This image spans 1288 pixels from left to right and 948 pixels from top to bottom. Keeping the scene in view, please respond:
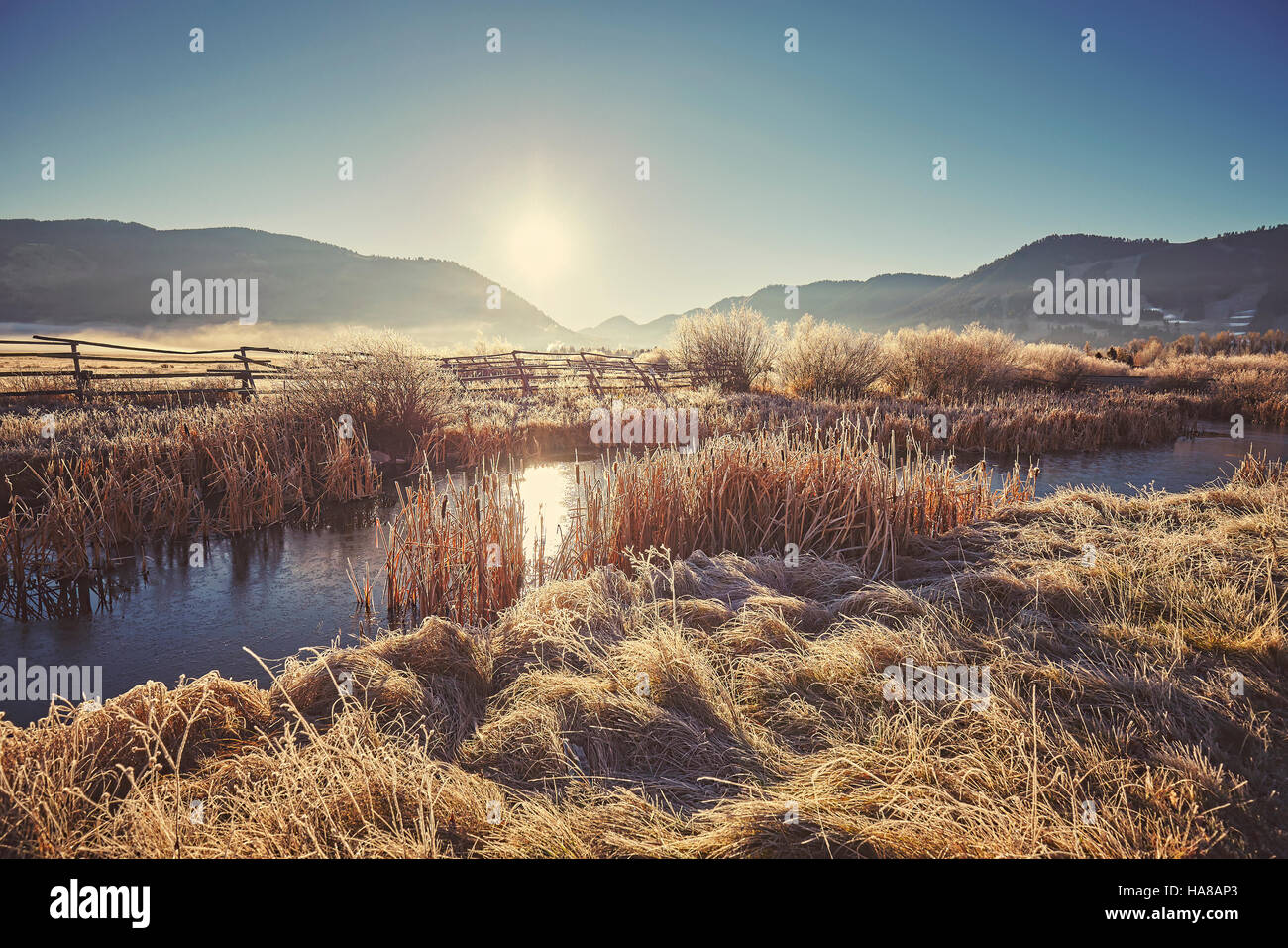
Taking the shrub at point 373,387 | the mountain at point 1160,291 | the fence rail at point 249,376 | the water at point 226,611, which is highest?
the mountain at point 1160,291

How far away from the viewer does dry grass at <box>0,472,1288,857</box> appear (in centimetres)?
209

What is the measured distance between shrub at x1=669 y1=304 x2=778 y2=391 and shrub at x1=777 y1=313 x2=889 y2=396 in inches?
76.0

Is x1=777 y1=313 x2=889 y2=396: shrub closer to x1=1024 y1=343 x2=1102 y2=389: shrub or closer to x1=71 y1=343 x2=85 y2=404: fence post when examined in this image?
x1=1024 y1=343 x2=1102 y2=389: shrub

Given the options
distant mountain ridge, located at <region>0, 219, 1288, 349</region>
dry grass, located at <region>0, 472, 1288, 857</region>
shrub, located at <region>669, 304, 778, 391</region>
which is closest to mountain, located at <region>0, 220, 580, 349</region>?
distant mountain ridge, located at <region>0, 219, 1288, 349</region>

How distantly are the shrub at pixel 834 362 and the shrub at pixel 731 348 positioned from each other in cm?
193

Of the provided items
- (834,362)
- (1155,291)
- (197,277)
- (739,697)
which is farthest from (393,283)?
(739,697)

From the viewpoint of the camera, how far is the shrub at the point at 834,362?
65.4 feet

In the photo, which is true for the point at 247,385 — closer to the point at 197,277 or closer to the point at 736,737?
the point at 736,737

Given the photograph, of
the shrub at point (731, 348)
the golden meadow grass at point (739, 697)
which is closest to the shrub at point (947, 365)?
the shrub at point (731, 348)

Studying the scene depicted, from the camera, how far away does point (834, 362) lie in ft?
65.7

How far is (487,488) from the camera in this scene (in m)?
5.70

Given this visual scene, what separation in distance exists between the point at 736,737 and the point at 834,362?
61.9ft

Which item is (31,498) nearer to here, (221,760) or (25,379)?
(221,760)

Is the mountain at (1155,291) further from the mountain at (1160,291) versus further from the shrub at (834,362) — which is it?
the shrub at (834,362)
